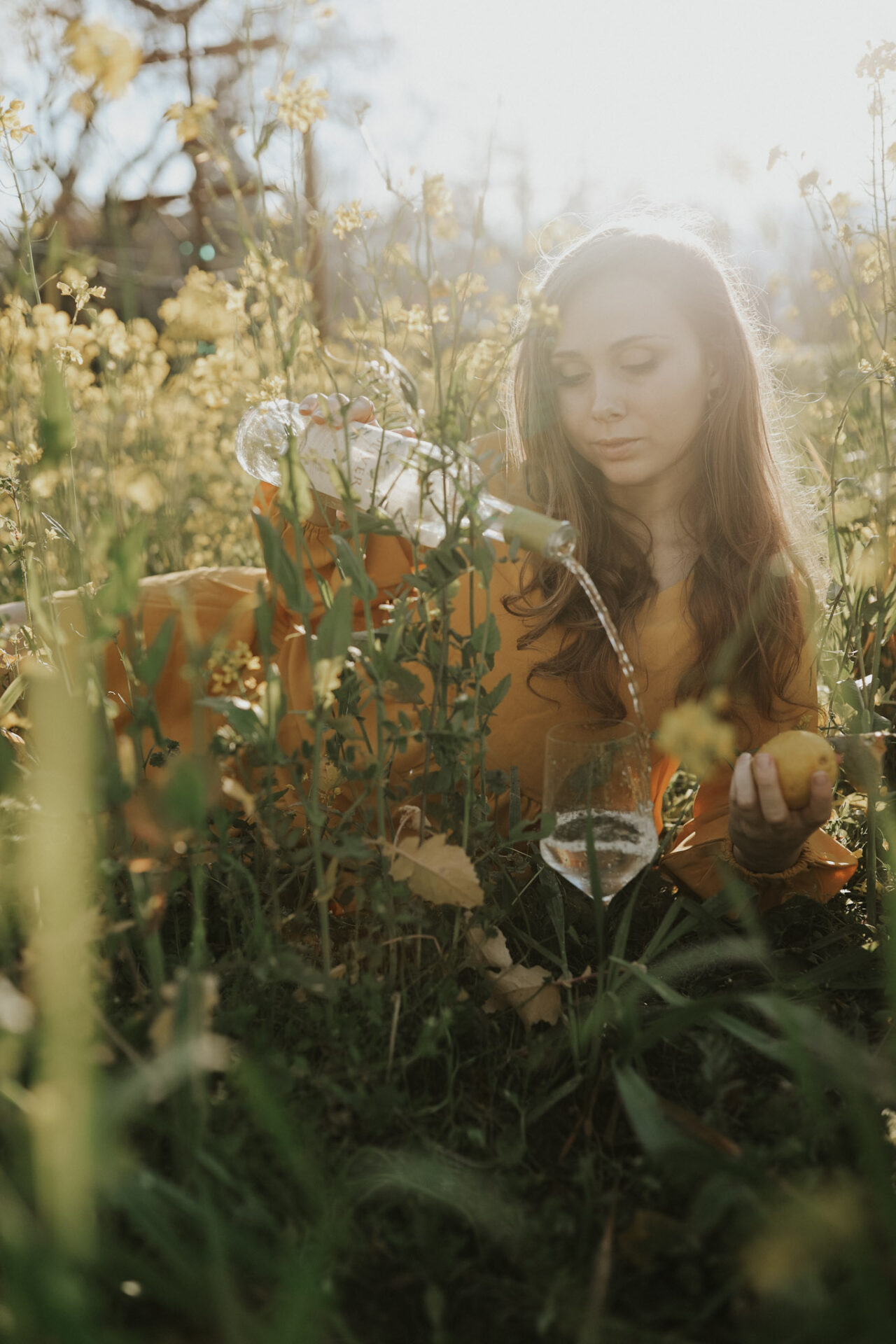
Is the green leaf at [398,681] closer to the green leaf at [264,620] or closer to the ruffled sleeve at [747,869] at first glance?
the green leaf at [264,620]

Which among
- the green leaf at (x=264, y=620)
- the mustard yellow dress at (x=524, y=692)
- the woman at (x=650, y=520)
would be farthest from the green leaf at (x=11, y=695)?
the green leaf at (x=264, y=620)

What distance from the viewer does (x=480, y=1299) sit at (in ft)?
2.47

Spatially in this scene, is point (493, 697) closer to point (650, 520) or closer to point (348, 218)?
point (348, 218)

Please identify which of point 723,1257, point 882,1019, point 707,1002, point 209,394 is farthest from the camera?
point 209,394

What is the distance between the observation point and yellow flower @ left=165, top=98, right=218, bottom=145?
943 mm

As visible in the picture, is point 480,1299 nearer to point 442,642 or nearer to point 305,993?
point 305,993

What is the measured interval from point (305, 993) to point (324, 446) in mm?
1059

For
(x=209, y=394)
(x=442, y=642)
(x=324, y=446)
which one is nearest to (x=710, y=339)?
(x=324, y=446)

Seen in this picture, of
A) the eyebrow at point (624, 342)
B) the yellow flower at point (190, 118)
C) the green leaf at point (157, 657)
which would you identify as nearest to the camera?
the green leaf at point (157, 657)

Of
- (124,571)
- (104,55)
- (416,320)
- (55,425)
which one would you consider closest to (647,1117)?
(124,571)

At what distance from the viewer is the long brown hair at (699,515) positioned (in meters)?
1.74

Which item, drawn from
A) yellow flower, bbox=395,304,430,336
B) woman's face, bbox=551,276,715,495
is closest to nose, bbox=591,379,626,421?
woman's face, bbox=551,276,715,495

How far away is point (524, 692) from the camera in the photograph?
72.2 inches

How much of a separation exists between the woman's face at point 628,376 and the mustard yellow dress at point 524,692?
9.9 inches
